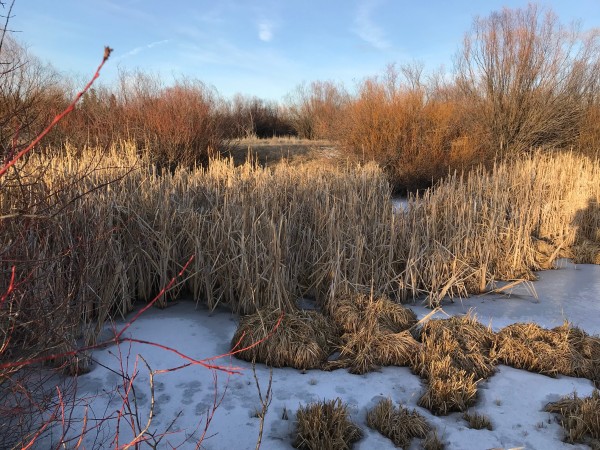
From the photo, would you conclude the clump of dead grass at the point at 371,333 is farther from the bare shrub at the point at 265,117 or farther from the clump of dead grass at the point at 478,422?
the bare shrub at the point at 265,117

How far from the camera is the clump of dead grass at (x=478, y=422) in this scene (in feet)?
7.73

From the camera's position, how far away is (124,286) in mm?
3398

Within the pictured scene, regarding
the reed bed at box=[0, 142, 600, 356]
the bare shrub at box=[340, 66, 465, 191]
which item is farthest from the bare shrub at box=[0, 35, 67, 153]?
the bare shrub at box=[340, 66, 465, 191]

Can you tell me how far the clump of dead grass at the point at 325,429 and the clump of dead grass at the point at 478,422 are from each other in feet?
1.97

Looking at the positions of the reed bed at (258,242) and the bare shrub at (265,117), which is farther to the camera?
the bare shrub at (265,117)

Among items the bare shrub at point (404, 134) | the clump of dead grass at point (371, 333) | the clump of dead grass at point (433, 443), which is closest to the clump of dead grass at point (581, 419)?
the clump of dead grass at point (433, 443)

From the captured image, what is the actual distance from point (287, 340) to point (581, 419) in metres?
1.67

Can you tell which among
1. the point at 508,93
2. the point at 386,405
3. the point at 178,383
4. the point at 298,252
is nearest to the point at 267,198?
the point at 298,252

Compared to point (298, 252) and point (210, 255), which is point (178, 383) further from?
point (298, 252)

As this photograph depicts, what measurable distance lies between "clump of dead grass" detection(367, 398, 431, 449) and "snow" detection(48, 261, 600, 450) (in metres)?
0.04

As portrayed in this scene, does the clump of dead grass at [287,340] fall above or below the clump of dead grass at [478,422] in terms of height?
above

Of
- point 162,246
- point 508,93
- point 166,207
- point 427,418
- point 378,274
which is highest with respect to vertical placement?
point 508,93

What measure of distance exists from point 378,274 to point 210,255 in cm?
153

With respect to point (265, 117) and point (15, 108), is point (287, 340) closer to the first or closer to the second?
point (15, 108)
